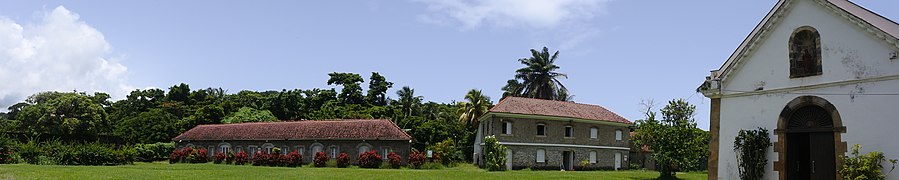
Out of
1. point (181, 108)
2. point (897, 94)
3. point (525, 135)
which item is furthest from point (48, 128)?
point (897, 94)

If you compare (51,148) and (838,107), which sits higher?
(838,107)

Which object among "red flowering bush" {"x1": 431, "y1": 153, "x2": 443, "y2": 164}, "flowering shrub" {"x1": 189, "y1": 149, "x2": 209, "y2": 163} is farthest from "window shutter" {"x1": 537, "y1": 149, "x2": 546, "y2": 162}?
"flowering shrub" {"x1": 189, "y1": 149, "x2": 209, "y2": 163}

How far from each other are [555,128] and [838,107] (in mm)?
25701

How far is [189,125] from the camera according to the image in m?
51.8

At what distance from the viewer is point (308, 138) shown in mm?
39625

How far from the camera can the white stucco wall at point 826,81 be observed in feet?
42.6

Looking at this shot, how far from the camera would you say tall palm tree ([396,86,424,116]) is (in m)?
60.5

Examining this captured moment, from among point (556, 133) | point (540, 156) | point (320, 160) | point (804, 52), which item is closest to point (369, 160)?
point (320, 160)

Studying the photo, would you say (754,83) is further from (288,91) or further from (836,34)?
(288,91)

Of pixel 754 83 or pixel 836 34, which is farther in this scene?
pixel 754 83

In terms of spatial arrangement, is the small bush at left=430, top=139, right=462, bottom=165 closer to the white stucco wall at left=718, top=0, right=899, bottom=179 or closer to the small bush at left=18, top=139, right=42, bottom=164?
the small bush at left=18, top=139, right=42, bottom=164

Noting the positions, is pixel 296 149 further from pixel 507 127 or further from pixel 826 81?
pixel 826 81

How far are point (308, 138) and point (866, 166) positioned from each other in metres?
31.7

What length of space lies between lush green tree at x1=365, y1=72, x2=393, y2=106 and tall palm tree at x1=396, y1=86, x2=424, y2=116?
6.10 ft
